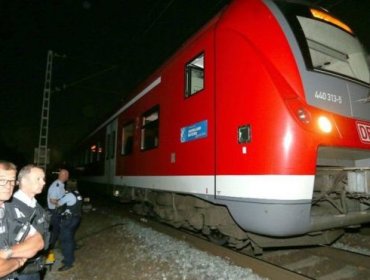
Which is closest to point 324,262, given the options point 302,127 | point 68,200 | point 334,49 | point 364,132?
point 364,132

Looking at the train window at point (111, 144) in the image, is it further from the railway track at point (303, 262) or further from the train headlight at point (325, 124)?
the train headlight at point (325, 124)

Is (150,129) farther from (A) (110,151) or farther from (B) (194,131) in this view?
(A) (110,151)

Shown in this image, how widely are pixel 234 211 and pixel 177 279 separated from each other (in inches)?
45.0

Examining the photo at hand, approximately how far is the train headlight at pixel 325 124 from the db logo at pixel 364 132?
606 mm

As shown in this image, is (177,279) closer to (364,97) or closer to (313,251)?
(313,251)

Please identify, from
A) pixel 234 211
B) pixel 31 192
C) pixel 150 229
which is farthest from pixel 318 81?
pixel 150 229

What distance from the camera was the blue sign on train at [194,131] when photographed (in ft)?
16.9

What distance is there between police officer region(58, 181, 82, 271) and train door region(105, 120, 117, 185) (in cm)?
400

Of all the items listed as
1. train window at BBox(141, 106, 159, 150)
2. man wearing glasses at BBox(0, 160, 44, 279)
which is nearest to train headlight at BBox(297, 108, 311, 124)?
man wearing glasses at BBox(0, 160, 44, 279)

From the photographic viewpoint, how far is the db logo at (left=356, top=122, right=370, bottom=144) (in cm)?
452

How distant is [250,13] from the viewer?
466 centimetres

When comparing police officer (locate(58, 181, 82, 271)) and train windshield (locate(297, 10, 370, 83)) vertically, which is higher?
train windshield (locate(297, 10, 370, 83))

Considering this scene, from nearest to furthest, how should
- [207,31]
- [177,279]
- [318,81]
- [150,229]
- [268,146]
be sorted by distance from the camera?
[268,146] → [318,81] → [177,279] → [207,31] → [150,229]

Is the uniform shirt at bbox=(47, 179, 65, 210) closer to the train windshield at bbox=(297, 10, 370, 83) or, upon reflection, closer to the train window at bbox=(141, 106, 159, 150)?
the train window at bbox=(141, 106, 159, 150)
